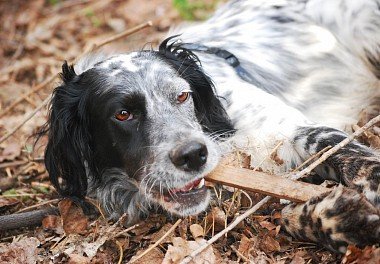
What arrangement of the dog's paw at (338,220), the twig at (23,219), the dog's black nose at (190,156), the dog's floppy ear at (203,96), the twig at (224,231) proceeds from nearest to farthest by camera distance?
the dog's paw at (338,220) < the twig at (224,231) < the dog's black nose at (190,156) < the twig at (23,219) < the dog's floppy ear at (203,96)

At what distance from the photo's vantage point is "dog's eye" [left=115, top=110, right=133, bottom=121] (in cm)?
350

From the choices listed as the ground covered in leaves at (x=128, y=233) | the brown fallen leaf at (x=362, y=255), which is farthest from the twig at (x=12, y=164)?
the brown fallen leaf at (x=362, y=255)

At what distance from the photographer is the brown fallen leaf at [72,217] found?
144 inches

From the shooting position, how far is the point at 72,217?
3.74 meters

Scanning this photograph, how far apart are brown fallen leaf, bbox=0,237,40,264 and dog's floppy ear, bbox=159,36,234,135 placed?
1179 millimetres

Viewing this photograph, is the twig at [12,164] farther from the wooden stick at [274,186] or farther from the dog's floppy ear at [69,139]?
the wooden stick at [274,186]

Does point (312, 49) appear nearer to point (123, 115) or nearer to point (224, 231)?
point (123, 115)

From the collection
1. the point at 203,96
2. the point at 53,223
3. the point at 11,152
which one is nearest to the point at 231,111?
the point at 203,96

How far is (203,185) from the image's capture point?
11.1 feet

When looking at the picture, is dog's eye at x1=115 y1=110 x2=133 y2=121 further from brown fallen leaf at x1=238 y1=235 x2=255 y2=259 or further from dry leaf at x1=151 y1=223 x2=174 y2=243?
brown fallen leaf at x1=238 y1=235 x2=255 y2=259

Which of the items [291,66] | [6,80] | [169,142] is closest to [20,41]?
[6,80]

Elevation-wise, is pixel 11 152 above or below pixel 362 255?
below

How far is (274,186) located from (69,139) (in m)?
1.24

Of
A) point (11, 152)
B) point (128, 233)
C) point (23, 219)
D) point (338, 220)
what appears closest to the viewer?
point (338, 220)
